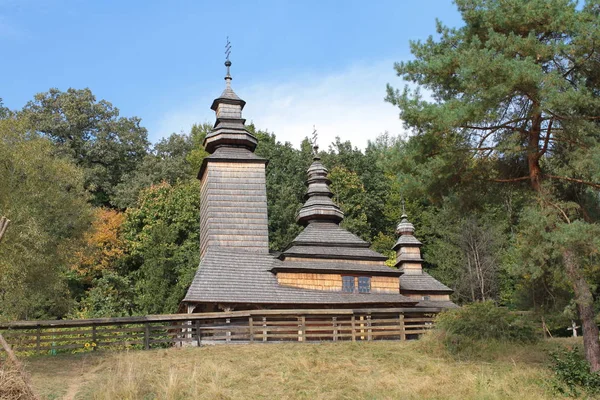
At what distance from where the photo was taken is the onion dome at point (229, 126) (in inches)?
1248

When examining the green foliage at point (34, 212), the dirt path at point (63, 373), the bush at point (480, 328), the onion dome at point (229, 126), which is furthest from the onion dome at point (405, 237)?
the dirt path at point (63, 373)

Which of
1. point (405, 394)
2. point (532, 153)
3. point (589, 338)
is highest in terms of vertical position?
point (532, 153)

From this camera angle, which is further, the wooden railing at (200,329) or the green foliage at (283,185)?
the green foliage at (283,185)

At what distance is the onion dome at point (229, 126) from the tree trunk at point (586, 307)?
64.3 ft

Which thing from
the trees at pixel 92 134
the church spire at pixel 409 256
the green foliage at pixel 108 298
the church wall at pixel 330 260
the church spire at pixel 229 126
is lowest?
the green foliage at pixel 108 298

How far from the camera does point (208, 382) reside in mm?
13922

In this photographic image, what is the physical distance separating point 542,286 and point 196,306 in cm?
1411

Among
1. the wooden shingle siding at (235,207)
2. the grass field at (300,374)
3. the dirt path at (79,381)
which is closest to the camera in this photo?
the grass field at (300,374)

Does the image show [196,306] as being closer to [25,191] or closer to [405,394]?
[25,191]

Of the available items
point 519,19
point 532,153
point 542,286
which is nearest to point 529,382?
point 542,286

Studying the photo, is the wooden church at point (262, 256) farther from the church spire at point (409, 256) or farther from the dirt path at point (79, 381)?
the dirt path at point (79, 381)

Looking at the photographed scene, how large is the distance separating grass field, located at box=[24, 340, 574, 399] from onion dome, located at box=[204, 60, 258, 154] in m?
14.2

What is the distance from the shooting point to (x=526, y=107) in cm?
1569

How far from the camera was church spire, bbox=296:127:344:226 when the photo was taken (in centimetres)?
3128
